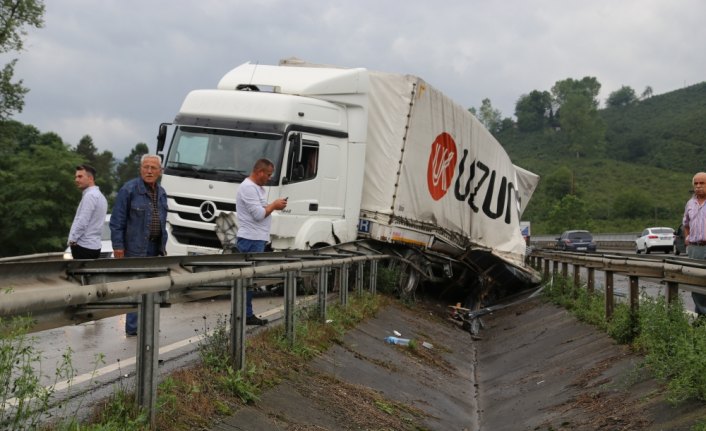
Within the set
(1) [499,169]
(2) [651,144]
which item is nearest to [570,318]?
(1) [499,169]

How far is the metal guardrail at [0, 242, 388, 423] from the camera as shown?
13.1ft

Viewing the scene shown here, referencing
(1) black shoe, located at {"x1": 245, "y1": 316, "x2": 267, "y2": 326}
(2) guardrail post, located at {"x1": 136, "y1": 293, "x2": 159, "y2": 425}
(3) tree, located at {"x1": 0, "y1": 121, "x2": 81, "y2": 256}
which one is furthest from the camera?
(3) tree, located at {"x1": 0, "y1": 121, "x2": 81, "y2": 256}

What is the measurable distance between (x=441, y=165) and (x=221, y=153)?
4966 millimetres

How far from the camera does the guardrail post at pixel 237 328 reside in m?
6.38

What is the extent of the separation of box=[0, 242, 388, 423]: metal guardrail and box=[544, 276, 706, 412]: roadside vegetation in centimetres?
314

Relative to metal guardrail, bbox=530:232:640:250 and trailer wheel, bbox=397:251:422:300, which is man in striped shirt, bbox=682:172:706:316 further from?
metal guardrail, bbox=530:232:640:250

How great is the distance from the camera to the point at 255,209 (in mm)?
10086

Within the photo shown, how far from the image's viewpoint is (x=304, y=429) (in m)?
6.14

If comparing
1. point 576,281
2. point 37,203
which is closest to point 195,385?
point 576,281

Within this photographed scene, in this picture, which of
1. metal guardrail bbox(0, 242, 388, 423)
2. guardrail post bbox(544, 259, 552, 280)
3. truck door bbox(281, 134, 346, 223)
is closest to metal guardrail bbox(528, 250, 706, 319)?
metal guardrail bbox(0, 242, 388, 423)

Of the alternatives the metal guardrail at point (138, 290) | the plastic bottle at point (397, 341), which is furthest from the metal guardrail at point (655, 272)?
the metal guardrail at point (138, 290)

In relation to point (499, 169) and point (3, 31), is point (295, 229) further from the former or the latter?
point (3, 31)

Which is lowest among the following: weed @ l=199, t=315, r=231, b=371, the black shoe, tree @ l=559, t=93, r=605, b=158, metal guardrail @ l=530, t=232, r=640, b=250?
metal guardrail @ l=530, t=232, r=640, b=250

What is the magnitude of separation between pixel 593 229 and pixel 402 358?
92.1 meters
